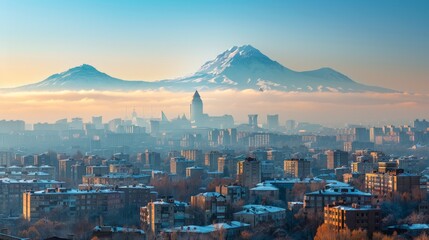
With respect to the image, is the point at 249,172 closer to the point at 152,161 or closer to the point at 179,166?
the point at 179,166

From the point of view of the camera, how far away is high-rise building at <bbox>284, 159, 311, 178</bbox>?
47.8 meters

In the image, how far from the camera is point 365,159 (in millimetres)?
50406

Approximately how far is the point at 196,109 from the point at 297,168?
240 feet

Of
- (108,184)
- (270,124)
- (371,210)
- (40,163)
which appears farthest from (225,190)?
(270,124)

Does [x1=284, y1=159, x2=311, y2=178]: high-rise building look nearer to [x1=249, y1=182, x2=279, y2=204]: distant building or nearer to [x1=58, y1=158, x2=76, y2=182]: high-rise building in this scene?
[x1=58, y1=158, x2=76, y2=182]: high-rise building

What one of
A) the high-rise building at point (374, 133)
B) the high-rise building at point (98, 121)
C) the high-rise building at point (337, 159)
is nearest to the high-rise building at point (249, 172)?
the high-rise building at point (337, 159)

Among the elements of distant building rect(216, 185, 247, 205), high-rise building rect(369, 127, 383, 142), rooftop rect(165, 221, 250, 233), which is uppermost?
high-rise building rect(369, 127, 383, 142)

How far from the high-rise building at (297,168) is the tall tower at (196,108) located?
71.2 meters

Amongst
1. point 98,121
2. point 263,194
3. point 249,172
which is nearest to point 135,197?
point 263,194

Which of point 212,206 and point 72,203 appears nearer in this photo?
point 212,206

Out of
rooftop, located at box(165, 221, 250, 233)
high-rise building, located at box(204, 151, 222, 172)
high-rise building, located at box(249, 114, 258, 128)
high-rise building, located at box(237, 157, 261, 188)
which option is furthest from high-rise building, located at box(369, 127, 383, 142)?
rooftop, located at box(165, 221, 250, 233)

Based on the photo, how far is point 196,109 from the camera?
120875 mm

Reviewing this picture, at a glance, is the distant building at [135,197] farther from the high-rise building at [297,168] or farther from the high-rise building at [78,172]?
the high-rise building at [297,168]

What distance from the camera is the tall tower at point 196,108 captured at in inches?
4742
